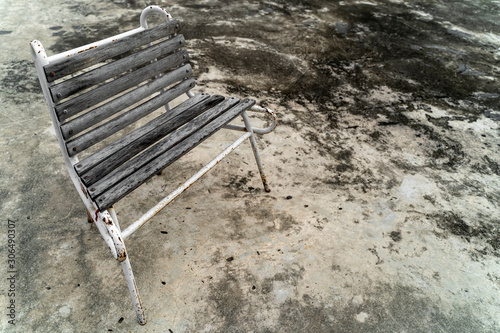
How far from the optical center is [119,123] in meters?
1.97

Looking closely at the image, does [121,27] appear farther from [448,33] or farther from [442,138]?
[448,33]

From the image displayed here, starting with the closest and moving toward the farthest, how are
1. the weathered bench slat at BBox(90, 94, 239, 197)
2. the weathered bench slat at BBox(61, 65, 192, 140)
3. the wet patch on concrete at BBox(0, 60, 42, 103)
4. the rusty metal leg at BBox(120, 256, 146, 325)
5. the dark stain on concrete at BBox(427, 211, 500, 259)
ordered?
the rusty metal leg at BBox(120, 256, 146, 325), the weathered bench slat at BBox(90, 94, 239, 197), the weathered bench slat at BBox(61, 65, 192, 140), the dark stain on concrete at BBox(427, 211, 500, 259), the wet patch on concrete at BBox(0, 60, 42, 103)

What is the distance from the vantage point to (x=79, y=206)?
227 centimetres

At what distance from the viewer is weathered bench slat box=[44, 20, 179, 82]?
5.29ft

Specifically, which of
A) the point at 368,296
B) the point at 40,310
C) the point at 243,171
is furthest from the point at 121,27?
the point at 368,296

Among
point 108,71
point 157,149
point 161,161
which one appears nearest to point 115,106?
point 108,71

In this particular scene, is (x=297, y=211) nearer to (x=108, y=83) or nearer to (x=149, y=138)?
(x=149, y=138)

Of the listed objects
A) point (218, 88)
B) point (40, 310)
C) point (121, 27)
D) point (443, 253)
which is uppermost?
point (121, 27)

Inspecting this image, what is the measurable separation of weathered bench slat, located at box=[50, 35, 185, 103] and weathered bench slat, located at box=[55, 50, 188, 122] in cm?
3

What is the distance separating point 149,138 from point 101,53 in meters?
0.49

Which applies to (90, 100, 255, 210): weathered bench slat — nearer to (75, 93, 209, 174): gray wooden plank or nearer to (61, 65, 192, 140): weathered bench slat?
(75, 93, 209, 174): gray wooden plank

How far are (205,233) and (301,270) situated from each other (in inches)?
23.9

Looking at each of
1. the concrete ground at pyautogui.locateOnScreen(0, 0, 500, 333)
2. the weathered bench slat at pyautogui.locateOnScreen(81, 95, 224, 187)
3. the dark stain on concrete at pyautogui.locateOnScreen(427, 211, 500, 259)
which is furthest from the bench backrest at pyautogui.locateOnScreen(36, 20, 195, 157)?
the dark stain on concrete at pyautogui.locateOnScreen(427, 211, 500, 259)

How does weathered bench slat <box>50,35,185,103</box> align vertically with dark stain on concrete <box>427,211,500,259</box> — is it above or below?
above
